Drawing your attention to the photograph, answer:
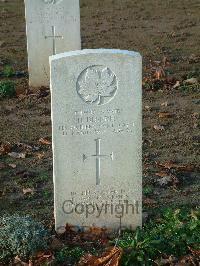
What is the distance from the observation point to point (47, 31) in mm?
10062

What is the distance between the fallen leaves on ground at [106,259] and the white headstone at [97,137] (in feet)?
2.21

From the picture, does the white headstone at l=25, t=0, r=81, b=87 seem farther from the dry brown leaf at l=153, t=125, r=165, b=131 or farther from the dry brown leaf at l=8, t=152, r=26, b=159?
the dry brown leaf at l=8, t=152, r=26, b=159

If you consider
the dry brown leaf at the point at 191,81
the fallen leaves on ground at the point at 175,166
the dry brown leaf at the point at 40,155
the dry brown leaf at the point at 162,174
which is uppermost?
the dry brown leaf at the point at 191,81

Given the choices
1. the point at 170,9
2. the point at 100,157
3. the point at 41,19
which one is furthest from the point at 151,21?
the point at 100,157

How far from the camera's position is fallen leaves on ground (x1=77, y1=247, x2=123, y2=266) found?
5.05m

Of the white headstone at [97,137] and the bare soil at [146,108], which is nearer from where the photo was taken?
the white headstone at [97,137]

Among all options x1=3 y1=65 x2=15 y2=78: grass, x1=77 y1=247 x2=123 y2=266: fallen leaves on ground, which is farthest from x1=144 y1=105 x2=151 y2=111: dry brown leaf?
x1=77 y1=247 x2=123 y2=266: fallen leaves on ground

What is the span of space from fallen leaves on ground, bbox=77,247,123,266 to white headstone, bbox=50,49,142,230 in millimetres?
674

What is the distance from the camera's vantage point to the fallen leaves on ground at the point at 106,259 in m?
5.05

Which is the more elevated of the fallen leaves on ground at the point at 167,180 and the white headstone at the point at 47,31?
the white headstone at the point at 47,31

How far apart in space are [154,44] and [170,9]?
3.82 meters

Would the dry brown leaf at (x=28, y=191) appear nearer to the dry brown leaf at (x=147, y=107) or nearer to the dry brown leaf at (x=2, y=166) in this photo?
the dry brown leaf at (x=2, y=166)

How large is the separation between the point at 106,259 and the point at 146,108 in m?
4.41

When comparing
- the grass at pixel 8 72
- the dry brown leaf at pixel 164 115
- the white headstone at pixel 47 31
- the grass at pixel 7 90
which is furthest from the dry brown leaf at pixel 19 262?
the grass at pixel 8 72
